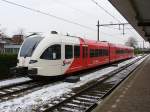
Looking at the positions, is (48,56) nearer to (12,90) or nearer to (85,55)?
(12,90)

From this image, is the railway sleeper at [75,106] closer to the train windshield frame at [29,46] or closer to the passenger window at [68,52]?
the train windshield frame at [29,46]

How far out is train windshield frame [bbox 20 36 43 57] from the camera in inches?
685

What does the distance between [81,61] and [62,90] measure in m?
8.07

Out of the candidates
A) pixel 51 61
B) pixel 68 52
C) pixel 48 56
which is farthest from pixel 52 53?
pixel 68 52

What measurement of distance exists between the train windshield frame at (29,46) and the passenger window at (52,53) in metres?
0.69

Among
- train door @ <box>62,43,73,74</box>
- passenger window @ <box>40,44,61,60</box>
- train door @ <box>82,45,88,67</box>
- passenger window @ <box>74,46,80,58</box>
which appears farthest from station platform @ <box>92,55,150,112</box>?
train door @ <box>82,45,88,67</box>

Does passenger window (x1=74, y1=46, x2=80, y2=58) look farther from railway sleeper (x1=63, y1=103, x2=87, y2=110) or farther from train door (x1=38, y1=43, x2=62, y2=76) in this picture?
railway sleeper (x1=63, y1=103, x2=87, y2=110)

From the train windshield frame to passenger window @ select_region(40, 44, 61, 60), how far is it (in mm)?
691

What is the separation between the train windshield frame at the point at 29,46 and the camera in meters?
17.4

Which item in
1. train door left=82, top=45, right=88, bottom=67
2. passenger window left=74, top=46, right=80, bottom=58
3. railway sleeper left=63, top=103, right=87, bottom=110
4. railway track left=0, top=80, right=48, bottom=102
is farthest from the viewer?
train door left=82, top=45, right=88, bottom=67

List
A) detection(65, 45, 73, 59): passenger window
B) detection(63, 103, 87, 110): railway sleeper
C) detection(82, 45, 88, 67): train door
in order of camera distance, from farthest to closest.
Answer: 1. detection(82, 45, 88, 67): train door
2. detection(65, 45, 73, 59): passenger window
3. detection(63, 103, 87, 110): railway sleeper

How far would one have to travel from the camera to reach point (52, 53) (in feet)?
57.6

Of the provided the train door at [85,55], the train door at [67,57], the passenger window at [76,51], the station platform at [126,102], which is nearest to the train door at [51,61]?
the train door at [67,57]

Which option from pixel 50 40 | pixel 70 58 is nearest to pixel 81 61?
pixel 70 58
